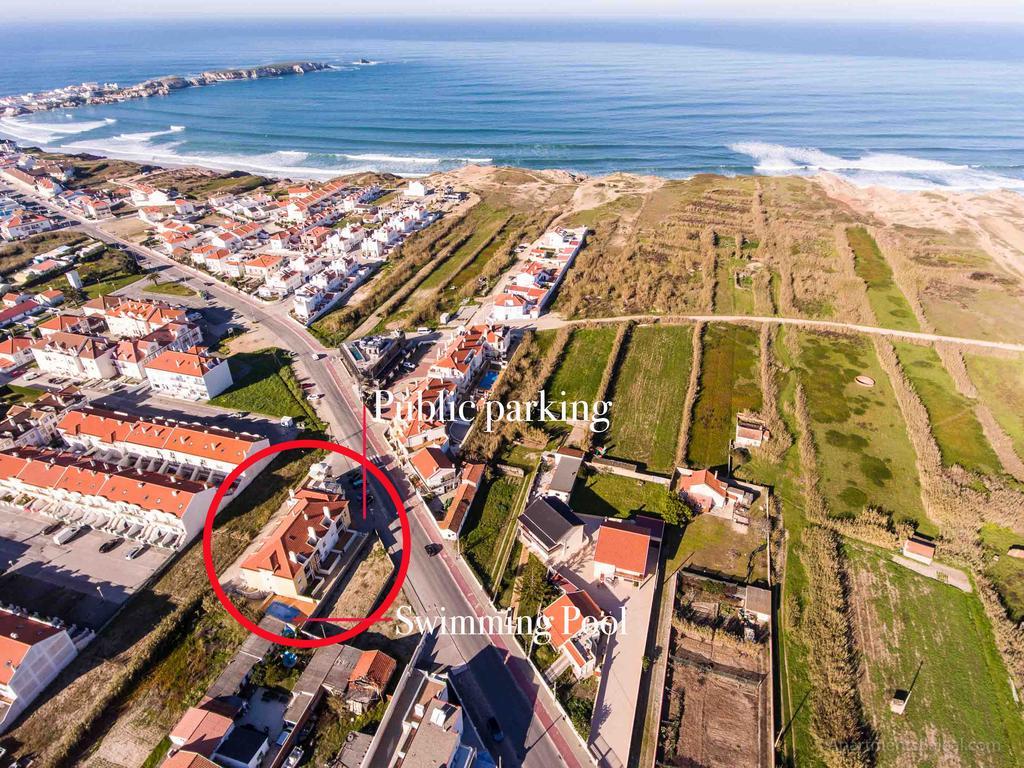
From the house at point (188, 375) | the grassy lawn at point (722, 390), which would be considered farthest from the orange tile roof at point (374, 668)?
the house at point (188, 375)

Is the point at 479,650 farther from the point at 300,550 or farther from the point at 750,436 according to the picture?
the point at 750,436

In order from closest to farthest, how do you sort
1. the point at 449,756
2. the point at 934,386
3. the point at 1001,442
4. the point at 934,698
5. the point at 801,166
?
the point at 449,756 < the point at 934,698 < the point at 1001,442 < the point at 934,386 < the point at 801,166

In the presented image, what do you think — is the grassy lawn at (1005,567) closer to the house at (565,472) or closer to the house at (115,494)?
the house at (565,472)

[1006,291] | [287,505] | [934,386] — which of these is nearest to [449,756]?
[287,505]

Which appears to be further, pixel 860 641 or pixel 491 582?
pixel 491 582

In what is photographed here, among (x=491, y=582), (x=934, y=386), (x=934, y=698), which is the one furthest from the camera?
(x=934, y=386)

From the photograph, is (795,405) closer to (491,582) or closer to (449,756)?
(491,582)

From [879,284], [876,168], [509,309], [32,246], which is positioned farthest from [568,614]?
[876,168]

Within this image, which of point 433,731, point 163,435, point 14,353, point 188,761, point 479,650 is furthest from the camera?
point 14,353
